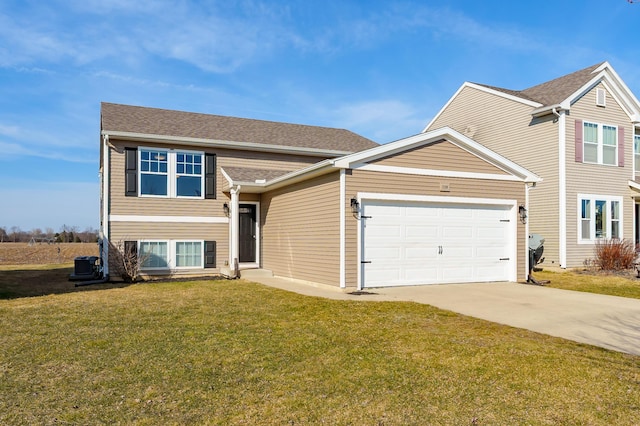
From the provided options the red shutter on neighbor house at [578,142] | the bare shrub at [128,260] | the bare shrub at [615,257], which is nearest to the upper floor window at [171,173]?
the bare shrub at [128,260]

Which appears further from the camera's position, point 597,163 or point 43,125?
point 43,125

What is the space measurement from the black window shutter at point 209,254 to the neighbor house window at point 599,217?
1297 cm

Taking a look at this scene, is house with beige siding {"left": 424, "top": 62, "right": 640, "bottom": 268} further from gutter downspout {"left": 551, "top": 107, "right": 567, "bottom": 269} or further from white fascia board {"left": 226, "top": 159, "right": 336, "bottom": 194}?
white fascia board {"left": 226, "top": 159, "right": 336, "bottom": 194}

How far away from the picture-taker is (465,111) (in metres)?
20.2

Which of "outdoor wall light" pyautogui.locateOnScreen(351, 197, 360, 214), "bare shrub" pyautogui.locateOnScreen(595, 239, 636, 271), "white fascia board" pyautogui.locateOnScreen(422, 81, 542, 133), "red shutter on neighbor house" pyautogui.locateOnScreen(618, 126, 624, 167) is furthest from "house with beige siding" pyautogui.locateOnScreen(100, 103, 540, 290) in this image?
"red shutter on neighbor house" pyautogui.locateOnScreen(618, 126, 624, 167)

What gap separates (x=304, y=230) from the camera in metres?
12.8

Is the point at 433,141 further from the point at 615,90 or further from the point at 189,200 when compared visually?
the point at 615,90

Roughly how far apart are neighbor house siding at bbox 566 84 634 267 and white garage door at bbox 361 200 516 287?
472 centimetres

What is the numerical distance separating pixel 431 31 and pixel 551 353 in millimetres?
14164

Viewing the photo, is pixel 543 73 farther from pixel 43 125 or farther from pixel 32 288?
pixel 43 125

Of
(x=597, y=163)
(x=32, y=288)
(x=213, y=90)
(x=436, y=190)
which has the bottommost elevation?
(x=32, y=288)

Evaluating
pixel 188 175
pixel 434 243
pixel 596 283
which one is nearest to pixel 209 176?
pixel 188 175

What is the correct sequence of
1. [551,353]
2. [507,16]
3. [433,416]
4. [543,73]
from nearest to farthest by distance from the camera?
[433,416] → [551,353] → [507,16] → [543,73]

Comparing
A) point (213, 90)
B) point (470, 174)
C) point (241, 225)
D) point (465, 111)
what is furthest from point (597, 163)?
point (213, 90)
